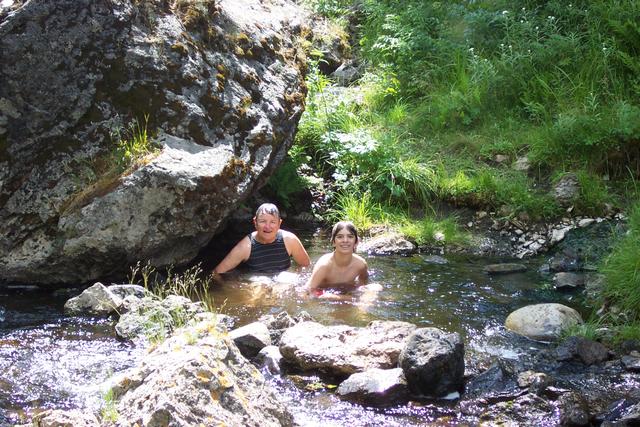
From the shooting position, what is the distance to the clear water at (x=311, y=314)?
4453mm

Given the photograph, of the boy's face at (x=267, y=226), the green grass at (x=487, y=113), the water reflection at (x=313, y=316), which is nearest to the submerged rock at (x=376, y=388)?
the water reflection at (x=313, y=316)

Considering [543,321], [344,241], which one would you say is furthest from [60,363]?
[543,321]

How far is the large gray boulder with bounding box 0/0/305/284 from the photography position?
652 centimetres

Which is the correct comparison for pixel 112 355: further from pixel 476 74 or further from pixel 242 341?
pixel 476 74

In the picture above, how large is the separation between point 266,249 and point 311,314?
181 centimetres

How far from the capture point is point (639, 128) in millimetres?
8836

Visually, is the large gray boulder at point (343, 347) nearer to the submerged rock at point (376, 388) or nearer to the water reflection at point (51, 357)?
the submerged rock at point (376, 388)

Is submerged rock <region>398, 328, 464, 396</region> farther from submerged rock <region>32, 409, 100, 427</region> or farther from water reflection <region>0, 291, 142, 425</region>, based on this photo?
submerged rock <region>32, 409, 100, 427</region>

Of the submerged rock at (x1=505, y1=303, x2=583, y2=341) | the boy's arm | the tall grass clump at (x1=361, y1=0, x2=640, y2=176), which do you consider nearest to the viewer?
the submerged rock at (x1=505, y1=303, x2=583, y2=341)

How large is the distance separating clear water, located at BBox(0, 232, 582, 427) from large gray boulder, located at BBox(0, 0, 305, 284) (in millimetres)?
602

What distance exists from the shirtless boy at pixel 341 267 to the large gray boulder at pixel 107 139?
3.68 feet

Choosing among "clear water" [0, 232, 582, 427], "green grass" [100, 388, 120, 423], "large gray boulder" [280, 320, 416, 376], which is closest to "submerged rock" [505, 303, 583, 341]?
"clear water" [0, 232, 582, 427]

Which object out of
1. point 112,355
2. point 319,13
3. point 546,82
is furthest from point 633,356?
point 319,13

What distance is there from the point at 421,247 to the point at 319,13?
6864mm
